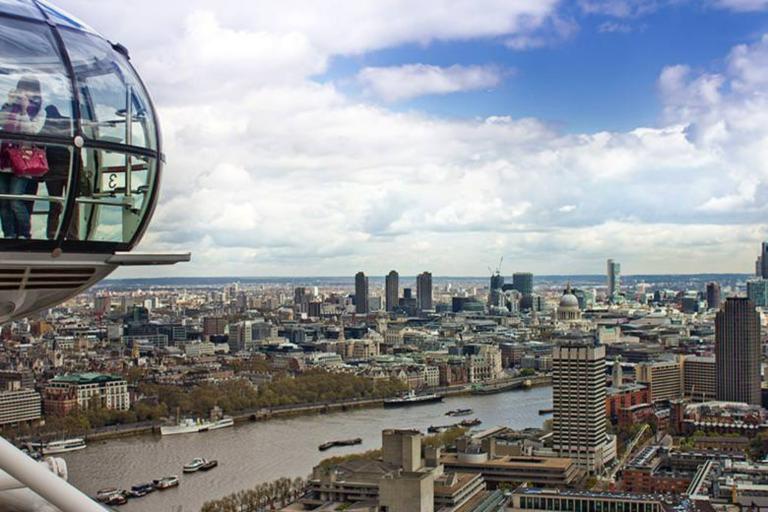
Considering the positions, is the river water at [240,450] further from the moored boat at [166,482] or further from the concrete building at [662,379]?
the concrete building at [662,379]

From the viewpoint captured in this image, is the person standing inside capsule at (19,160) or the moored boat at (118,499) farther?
the moored boat at (118,499)

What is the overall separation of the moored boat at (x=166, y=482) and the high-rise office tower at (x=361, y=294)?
2148 centimetres

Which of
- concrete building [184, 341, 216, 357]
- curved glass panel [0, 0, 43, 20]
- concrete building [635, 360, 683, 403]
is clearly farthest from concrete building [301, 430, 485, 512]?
concrete building [184, 341, 216, 357]

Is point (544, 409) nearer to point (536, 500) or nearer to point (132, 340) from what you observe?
point (536, 500)

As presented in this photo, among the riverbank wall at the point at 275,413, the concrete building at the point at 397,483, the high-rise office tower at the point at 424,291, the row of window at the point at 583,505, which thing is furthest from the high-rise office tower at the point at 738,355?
the high-rise office tower at the point at 424,291

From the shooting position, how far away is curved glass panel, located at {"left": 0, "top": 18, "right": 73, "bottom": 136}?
0.68m

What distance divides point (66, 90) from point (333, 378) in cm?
1355

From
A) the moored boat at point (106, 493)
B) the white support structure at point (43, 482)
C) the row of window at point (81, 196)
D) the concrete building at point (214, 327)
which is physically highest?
the row of window at point (81, 196)

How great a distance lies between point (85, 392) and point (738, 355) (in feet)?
24.4

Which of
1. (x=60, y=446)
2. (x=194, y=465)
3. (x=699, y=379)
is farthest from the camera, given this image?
(x=699, y=379)

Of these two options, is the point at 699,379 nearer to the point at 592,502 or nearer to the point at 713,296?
the point at 592,502

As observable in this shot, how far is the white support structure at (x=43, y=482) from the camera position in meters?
0.54

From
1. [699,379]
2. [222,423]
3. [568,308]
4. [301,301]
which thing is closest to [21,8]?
[222,423]

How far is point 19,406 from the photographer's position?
11.3m
